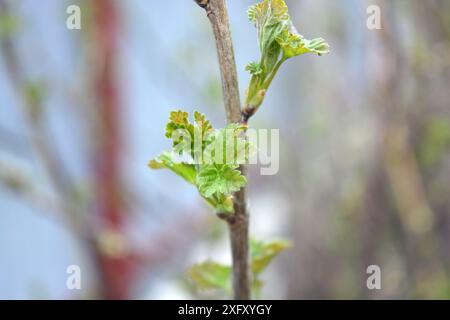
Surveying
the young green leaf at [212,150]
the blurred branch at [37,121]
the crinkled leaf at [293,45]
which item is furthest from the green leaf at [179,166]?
the blurred branch at [37,121]

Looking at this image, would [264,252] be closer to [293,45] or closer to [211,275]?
[211,275]

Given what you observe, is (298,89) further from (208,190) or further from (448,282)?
(208,190)

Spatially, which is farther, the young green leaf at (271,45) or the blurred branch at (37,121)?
Answer: the blurred branch at (37,121)

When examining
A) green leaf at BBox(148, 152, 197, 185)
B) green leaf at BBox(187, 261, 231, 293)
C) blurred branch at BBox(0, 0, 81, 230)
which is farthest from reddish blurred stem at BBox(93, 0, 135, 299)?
green leaf at BBox(148, 152, 197, 185)

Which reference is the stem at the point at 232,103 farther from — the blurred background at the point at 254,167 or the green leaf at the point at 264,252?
the blurred background at the point at 254,167

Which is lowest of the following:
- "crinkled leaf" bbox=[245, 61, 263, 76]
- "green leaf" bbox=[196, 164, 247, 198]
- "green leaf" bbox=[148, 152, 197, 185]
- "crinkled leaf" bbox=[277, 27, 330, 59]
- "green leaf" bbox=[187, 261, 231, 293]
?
"green leaf" bbox=[187, 261, 231, 293]

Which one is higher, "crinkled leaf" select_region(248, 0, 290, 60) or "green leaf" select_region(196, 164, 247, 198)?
"crinkled leaf" select_region(248, 0, 290, 60)

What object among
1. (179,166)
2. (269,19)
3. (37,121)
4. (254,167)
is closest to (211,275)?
(179,166)

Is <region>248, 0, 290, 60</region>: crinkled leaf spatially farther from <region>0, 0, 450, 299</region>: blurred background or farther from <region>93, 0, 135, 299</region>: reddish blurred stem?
<region>93, 0, 135, 299</region>: reddish blurred stem
